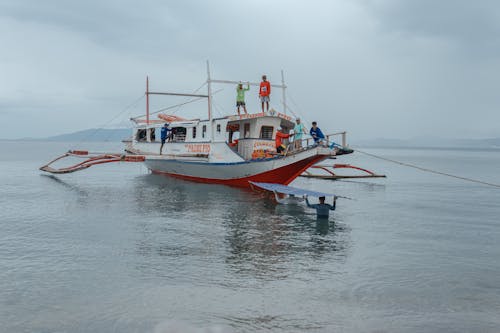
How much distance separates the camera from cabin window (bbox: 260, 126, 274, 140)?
27359 mm

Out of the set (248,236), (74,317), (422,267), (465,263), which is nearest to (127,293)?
(74,317)

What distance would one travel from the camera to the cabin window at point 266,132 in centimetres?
2736

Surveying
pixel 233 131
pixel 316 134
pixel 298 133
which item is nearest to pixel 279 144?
pixel 298 133

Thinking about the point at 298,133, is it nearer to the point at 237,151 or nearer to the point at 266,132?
the point at 266,132

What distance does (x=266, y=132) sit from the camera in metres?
27.6

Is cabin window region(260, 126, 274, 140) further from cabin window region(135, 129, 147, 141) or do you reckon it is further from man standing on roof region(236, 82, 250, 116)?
cabin window region(135, 129, 147, 141)

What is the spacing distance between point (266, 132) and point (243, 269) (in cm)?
1637

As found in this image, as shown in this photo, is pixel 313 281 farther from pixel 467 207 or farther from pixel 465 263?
pixel 467 207

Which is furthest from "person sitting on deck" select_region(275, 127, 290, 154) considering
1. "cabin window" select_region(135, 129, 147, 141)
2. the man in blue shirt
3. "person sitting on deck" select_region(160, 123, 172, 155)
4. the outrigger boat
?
"cabin window" select_region(135, 129, 147, 141)

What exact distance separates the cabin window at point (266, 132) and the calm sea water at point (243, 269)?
579 centimetres

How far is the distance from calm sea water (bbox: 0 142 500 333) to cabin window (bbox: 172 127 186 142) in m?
10.3

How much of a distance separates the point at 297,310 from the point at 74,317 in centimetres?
464

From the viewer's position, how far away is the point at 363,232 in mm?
17484

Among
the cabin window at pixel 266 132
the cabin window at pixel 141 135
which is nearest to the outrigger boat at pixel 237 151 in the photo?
the cabin window at pixel 266 132
